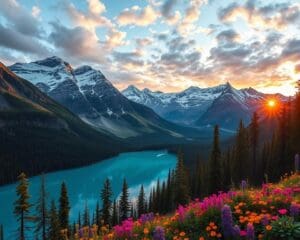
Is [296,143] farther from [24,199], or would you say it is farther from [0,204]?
[0,204]

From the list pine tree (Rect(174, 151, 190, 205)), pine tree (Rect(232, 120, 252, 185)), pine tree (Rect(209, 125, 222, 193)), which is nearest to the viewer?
pine tree (Rect(209, 125, 222, 193))

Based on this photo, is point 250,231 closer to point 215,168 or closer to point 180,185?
point 215,168

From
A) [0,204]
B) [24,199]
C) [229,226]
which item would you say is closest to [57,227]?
[24,199]

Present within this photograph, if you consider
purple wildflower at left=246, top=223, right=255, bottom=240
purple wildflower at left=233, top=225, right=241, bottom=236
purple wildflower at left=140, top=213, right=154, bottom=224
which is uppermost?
purple wildflower at left=246, top=223, right=255, bottom=240

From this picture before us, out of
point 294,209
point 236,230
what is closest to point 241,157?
point 294,209

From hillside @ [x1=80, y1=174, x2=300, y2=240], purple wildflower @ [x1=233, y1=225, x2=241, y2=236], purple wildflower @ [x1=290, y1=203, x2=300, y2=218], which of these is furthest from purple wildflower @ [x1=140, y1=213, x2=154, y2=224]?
purple wildflower @ [x1=290, y1=203, x2=300, y2=218]

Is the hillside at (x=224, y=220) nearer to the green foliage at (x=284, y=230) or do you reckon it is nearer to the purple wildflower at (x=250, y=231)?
the green foliage at (x=284, y=230)

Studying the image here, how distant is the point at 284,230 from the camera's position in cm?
681

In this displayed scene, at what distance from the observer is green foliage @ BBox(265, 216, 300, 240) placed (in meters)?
6.71

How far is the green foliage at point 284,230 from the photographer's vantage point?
6707 millimetres

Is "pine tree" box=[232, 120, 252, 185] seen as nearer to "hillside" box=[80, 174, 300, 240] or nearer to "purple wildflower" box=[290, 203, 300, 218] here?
"hillside" box=[80, 174, 300, 240]

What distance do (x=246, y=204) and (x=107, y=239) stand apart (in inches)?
157

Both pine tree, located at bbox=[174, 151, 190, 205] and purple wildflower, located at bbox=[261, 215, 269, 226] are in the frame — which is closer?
purple wildflower, located at bbox=[261, 215, 269, 226]

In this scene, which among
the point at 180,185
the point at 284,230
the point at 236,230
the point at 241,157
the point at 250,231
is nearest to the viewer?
the point at 250,231
